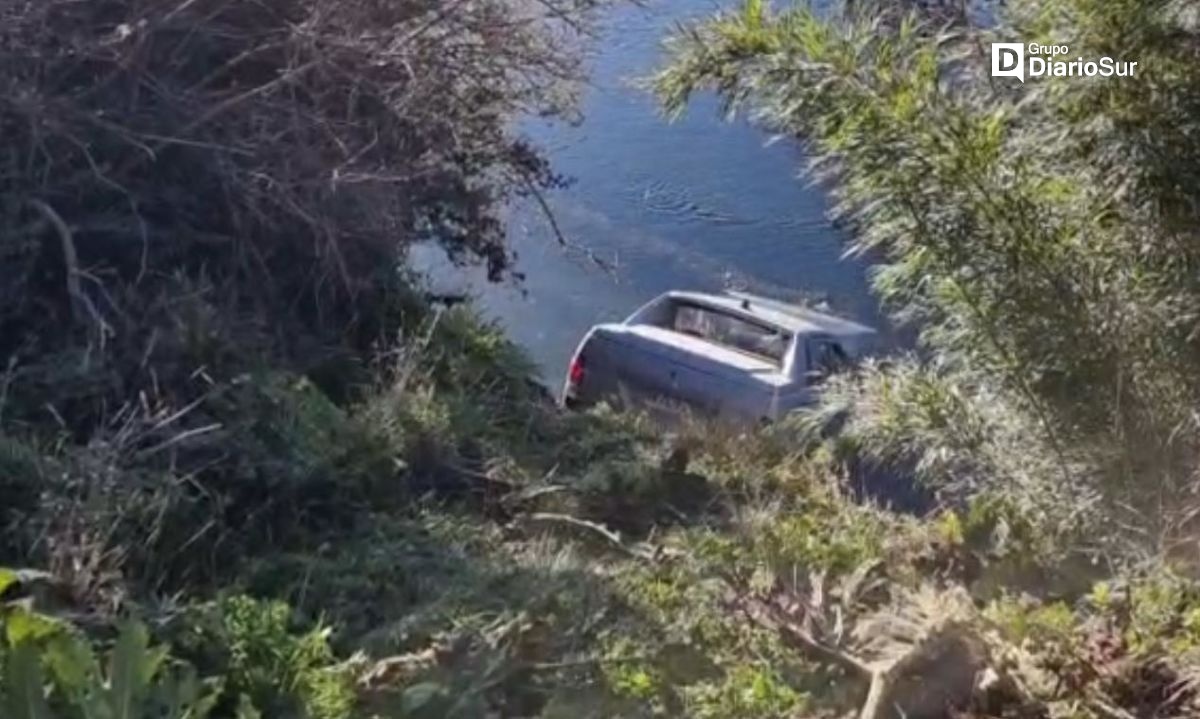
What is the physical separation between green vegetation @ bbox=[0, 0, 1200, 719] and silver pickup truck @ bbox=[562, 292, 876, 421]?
2319 millimetres

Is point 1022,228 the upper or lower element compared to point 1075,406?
upper

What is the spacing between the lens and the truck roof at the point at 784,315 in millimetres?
11672

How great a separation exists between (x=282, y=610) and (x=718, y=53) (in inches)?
80.0

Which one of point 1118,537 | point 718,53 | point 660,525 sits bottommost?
point 660,525

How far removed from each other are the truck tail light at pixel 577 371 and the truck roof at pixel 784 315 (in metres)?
0.76

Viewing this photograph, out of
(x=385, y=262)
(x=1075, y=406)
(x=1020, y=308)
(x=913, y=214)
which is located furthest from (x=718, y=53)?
(x=385, y=262)

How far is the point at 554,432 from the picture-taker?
29.5ft

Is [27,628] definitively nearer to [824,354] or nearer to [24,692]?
[24,692]

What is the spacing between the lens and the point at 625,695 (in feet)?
17.1

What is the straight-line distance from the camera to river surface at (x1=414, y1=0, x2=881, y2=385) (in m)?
12.9

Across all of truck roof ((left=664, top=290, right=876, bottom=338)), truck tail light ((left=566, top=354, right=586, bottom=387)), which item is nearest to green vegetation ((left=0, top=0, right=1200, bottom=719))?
truck roof ((left=664, top=290, right=876, bottom=338))

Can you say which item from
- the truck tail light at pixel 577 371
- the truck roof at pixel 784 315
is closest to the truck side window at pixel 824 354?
the truck roof at pixel 784 315

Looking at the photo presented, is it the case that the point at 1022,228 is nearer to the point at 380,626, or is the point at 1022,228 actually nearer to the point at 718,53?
the point at 718,53

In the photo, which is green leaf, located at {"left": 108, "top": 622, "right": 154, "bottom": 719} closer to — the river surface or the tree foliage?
the tree foliage
